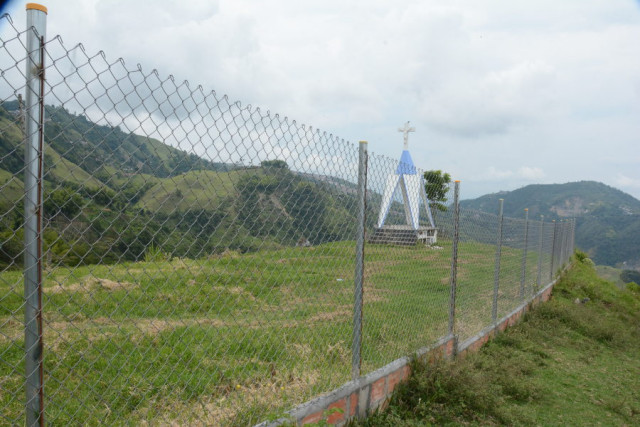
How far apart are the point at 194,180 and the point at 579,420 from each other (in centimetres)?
446

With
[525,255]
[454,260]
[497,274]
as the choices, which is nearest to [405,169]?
[454,260]

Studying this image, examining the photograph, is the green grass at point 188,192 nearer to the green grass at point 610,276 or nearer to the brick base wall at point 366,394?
the brick base wall at point 366,394

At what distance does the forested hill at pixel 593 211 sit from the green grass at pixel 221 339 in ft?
116

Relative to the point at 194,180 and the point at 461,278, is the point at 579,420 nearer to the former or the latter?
the point at 461,278

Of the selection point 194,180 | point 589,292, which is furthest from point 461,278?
point 589,292

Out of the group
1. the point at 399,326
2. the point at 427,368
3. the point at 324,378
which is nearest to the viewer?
Result: the point at 324,378

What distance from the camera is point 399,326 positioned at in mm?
4621

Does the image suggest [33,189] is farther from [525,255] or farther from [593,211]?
[593,211]

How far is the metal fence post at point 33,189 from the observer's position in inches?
61.6

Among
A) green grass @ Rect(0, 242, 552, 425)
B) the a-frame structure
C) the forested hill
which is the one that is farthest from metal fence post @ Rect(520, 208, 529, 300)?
the forested hill

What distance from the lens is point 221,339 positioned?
435cm

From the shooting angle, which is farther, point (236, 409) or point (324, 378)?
point (324, 378)

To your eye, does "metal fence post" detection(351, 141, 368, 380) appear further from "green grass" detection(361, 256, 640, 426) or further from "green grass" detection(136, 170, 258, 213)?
"green grass" detection(136, 170, 258, 213)

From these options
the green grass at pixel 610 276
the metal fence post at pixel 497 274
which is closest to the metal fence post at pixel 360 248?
the metal fence post at pixel 497 274
